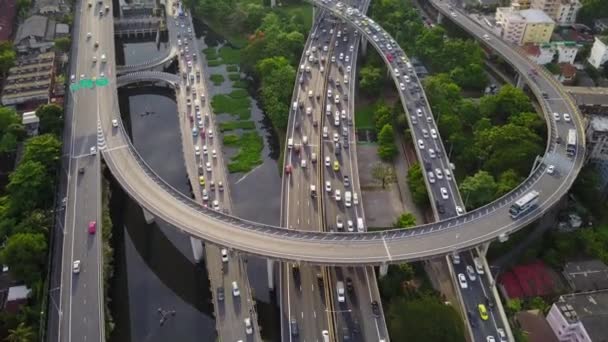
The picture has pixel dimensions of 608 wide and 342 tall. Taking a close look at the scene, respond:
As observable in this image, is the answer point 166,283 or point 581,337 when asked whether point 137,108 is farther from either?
point 581,337

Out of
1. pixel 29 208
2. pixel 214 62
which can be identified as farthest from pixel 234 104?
pixel 29 208

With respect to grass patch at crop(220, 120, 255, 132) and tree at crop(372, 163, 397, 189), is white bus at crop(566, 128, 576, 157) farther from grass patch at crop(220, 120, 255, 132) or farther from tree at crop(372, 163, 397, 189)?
grass patch at crop(220, 120, 255, 132)

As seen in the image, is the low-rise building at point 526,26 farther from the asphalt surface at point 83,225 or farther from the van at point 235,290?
the van at point 235,290

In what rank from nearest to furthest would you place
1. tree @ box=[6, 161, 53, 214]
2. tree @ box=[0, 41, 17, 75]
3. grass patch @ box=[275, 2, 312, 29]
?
tree @ box=[6, 161, 53, 214]
tree @ box=[0, 41, 17, 75]
grass patch @ box=[275, 2, 312, 29]

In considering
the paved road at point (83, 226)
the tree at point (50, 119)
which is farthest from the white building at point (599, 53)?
the tree at point (50, 119)

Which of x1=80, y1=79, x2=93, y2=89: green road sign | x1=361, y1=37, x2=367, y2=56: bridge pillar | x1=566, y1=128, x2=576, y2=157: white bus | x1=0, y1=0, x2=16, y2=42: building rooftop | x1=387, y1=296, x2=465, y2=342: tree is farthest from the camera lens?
x1=361, y1=37, x2=367, y2=56: bridge pillar

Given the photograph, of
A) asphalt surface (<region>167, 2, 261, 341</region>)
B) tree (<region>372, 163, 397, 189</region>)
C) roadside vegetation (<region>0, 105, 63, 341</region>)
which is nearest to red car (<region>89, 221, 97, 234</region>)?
roadside vegetation (<region>0, 105, 63, 341</region>)
